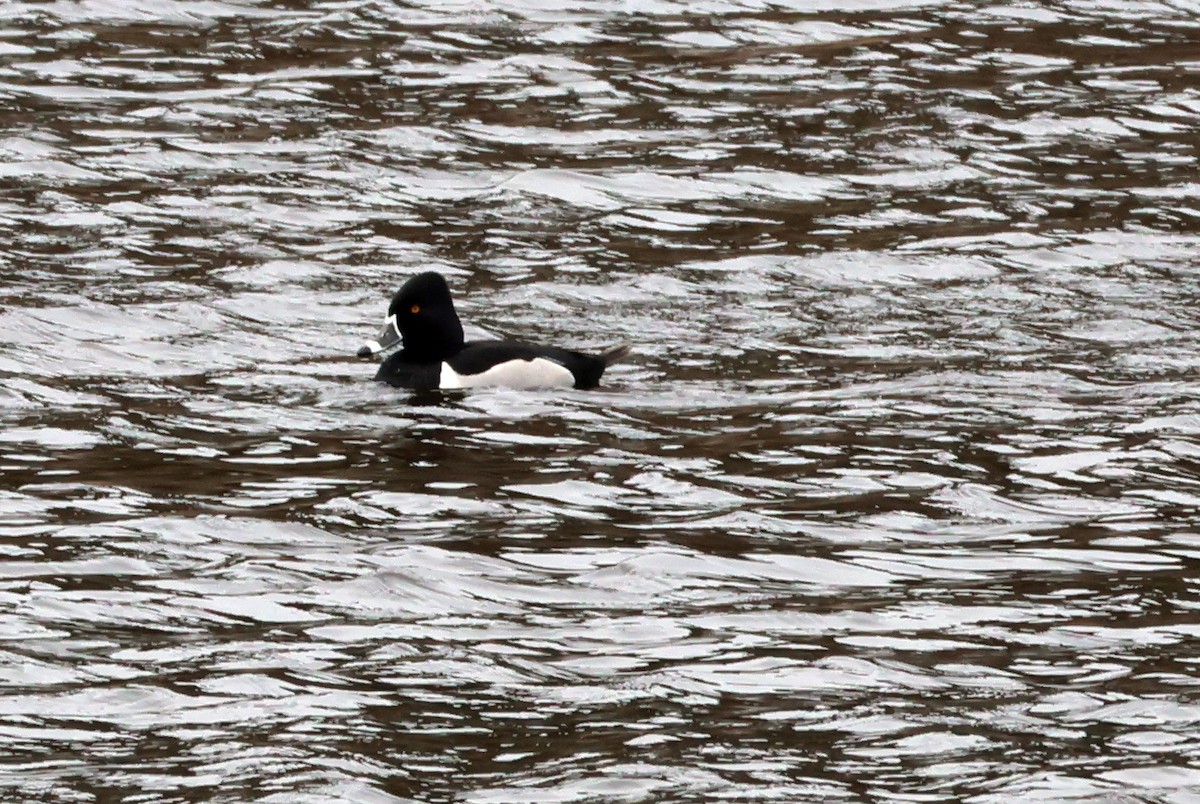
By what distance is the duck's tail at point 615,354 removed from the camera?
48.0 ft

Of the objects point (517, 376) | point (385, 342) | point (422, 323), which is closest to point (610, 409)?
point (517, 376)

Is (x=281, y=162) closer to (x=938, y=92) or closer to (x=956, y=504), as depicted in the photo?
(x=938, y=92)

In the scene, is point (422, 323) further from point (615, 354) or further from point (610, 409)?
→ point (610, 409)

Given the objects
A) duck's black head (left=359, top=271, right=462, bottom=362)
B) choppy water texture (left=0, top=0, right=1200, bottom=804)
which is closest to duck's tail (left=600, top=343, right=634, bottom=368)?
choppy water texture (left=0, top=0, right=1200, bottom=804)

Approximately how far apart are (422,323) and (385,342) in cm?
25

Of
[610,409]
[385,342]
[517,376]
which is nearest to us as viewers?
[610,409]

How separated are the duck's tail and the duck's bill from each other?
1229 millimetres

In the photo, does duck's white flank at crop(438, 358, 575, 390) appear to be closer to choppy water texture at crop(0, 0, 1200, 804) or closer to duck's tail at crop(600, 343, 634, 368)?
choppy water texture at crop(0, 0, 1200, 804)

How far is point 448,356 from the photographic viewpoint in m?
14.8

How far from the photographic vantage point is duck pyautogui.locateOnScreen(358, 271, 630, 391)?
1422 centimetres

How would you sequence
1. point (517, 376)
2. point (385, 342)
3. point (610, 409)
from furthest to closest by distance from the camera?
1. point (385, 342)
2. point (517, 376)
3. point (610, 409)

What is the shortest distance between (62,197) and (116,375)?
14.5ft

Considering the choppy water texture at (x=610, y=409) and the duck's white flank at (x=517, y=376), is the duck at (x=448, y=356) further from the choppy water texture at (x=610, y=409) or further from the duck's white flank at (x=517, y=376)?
the choppy water texture at (x=610, y=409)

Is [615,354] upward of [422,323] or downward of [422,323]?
downward
